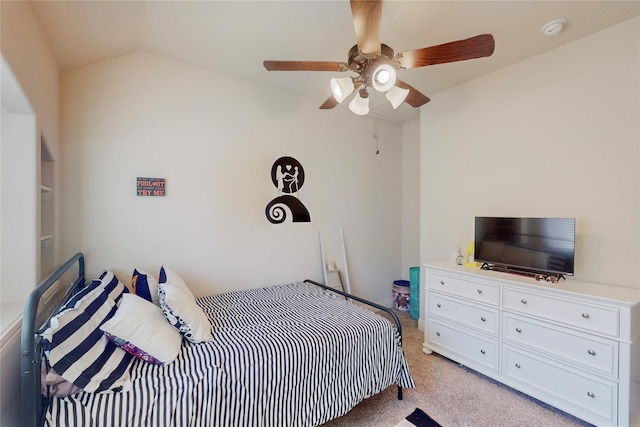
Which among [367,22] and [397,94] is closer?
[367,22]

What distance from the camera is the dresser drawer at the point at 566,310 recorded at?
5.69 ft

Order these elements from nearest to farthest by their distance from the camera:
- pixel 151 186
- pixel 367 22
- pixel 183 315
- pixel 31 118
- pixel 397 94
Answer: pixel 367 22
pixel 31 118
pixel 183 315
pixel 397 94
pixel 151 186

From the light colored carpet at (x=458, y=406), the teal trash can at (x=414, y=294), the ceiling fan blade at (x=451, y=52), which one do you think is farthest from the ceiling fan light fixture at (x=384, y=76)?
the teal trash can at (x=414, y=294)

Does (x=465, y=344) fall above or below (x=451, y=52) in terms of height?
below

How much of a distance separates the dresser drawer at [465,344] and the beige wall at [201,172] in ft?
3.89

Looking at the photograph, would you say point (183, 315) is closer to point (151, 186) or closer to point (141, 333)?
point (141, 333)

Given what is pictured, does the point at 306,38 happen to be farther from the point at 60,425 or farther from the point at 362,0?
the point at 60,425

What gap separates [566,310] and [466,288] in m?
0.68

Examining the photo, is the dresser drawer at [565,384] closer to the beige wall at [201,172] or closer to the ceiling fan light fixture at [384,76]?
the beige wall at [201,172]

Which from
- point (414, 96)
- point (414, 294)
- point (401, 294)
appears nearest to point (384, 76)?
point (414, 96)

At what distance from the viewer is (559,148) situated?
2275 mm

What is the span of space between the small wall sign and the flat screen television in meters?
2.86

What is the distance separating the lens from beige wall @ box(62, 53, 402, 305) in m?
2.21

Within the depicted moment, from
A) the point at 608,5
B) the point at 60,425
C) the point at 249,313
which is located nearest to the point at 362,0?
the point at 608,5
